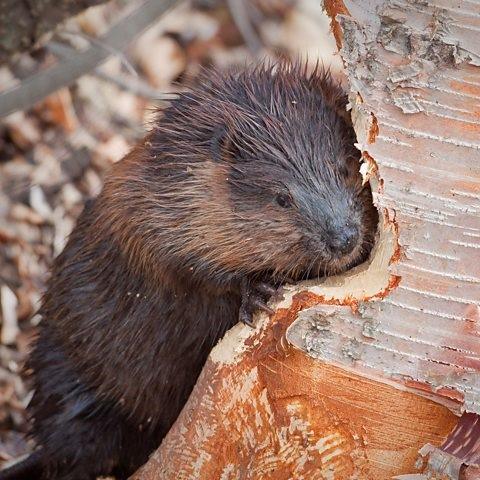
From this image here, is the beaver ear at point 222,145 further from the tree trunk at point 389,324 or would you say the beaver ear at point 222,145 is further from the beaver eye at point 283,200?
the tree trunk at point 389,324

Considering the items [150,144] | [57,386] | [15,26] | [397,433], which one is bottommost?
[57,386]

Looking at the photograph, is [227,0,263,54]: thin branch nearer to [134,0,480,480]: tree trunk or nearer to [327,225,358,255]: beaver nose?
[327,225,358,255]: beaver nose

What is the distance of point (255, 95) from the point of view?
2.53m

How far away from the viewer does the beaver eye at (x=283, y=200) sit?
2332 mm

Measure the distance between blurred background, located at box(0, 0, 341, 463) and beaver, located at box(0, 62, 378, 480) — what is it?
611 millimetres

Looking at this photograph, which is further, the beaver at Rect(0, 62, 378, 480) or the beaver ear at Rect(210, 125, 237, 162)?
the beaver ear at Rect(210, 125, 237, 162)

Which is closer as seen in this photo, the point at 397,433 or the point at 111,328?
the point at 397,433

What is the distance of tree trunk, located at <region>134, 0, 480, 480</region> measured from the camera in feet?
6.12

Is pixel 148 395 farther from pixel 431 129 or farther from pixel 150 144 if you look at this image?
pixel 431 129

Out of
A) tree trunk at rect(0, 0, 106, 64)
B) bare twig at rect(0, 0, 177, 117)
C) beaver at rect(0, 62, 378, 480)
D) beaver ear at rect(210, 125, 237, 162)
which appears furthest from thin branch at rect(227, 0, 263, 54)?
beaver ear at rect(210, 125, 237, 162)

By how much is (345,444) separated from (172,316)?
2.34 feet

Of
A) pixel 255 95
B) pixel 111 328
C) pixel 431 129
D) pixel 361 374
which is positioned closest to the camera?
pixel 431 129

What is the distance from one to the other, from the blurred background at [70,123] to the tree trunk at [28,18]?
218mm

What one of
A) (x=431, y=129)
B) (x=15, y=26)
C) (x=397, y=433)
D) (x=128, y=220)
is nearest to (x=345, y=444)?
(x=397, y=433)
